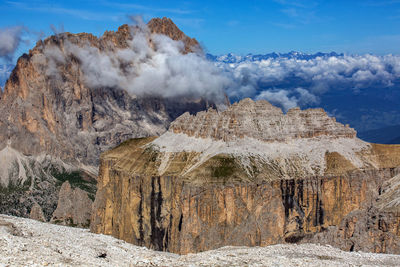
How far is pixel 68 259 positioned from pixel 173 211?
84.8 meters

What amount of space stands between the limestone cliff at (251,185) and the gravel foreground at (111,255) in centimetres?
3026

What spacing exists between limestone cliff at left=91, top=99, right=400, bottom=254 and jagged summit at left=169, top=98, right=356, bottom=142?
0.35 metres

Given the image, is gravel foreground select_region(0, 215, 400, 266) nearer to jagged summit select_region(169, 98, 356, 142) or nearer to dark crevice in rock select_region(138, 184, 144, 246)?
dark crevice in rock select_region(138, 184, 144, 246)

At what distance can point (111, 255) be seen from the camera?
220ft

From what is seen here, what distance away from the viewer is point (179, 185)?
138m

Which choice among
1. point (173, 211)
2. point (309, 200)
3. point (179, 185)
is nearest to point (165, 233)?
point (173, 211)

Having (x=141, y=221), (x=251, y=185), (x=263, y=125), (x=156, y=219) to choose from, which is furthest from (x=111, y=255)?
(x=263, y=125)

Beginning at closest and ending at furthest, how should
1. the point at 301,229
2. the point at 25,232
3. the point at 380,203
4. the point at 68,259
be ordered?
the point at 68,259, the point at 25,232, the point at 380,203, the point at 301,229

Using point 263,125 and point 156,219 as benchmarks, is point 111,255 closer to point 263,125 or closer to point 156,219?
point 156,219

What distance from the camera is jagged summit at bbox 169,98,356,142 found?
508 ft

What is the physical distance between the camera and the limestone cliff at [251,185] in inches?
5032

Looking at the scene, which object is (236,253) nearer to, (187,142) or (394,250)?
(394,250)

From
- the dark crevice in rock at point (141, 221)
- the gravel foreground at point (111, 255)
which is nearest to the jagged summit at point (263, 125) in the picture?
the dark crevice in rock at point (141, 221)

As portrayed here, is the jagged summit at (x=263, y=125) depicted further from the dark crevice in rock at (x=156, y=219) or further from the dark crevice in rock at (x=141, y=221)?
the dark crevice in rock at (x=141, y=221)
